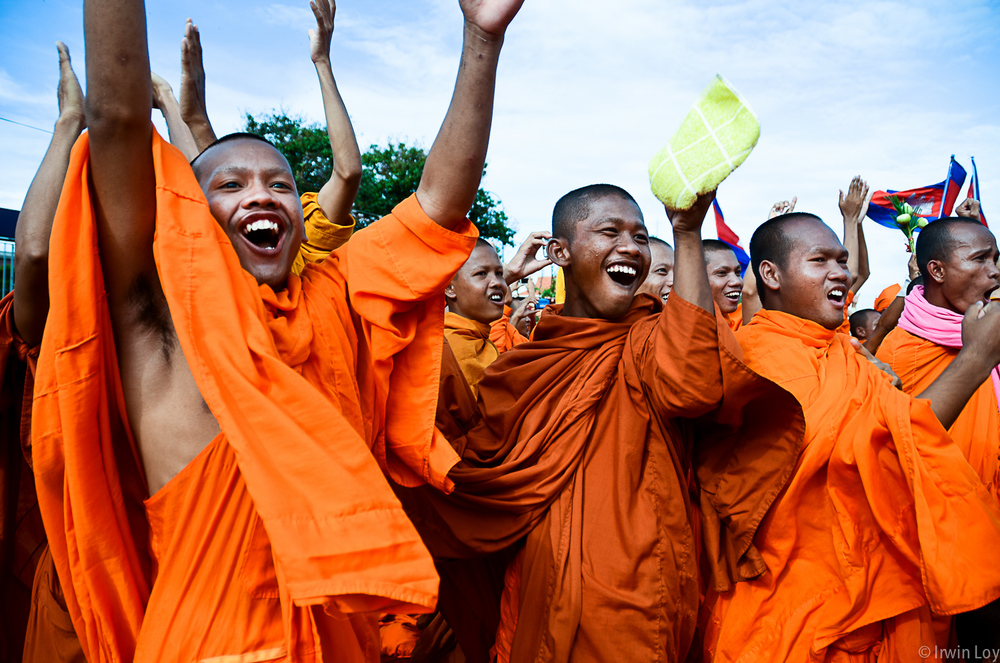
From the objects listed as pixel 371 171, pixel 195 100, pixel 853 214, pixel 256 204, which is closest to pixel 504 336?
pixel 853 214

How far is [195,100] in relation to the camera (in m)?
3.18

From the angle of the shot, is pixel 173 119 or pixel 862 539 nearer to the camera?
pixel 862 539

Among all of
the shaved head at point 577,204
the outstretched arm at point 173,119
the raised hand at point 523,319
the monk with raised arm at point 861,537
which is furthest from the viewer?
the raised hand at point 523,319

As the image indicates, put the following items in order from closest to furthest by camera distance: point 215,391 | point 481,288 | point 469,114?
point 215,391 < point 469,114 < point 481,288

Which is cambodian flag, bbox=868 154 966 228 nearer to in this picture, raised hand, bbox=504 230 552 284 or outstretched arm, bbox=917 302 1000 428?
raised hand, bbox=504 230 552 284

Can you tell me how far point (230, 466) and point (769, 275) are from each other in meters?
2.95

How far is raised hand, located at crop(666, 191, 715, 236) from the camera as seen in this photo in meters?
2.34

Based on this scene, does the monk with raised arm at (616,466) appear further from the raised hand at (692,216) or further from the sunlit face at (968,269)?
the sunlit face at (968,269)

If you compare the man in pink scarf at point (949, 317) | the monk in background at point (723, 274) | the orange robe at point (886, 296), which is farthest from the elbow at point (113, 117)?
the orange robe at point (886, 296)

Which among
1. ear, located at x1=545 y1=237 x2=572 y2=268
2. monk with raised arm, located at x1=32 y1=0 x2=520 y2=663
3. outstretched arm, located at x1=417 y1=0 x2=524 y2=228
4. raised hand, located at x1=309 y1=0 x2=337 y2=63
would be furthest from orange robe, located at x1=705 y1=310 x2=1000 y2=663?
raised hand, located at x1=309 y1=0 x2=337 y2=63

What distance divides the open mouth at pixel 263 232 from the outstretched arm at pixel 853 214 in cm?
453

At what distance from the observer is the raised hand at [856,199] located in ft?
16.9

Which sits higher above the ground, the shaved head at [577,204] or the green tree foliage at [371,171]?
the green tree foliage at [371,171]

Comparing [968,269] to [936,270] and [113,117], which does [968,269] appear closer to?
[936,270]
